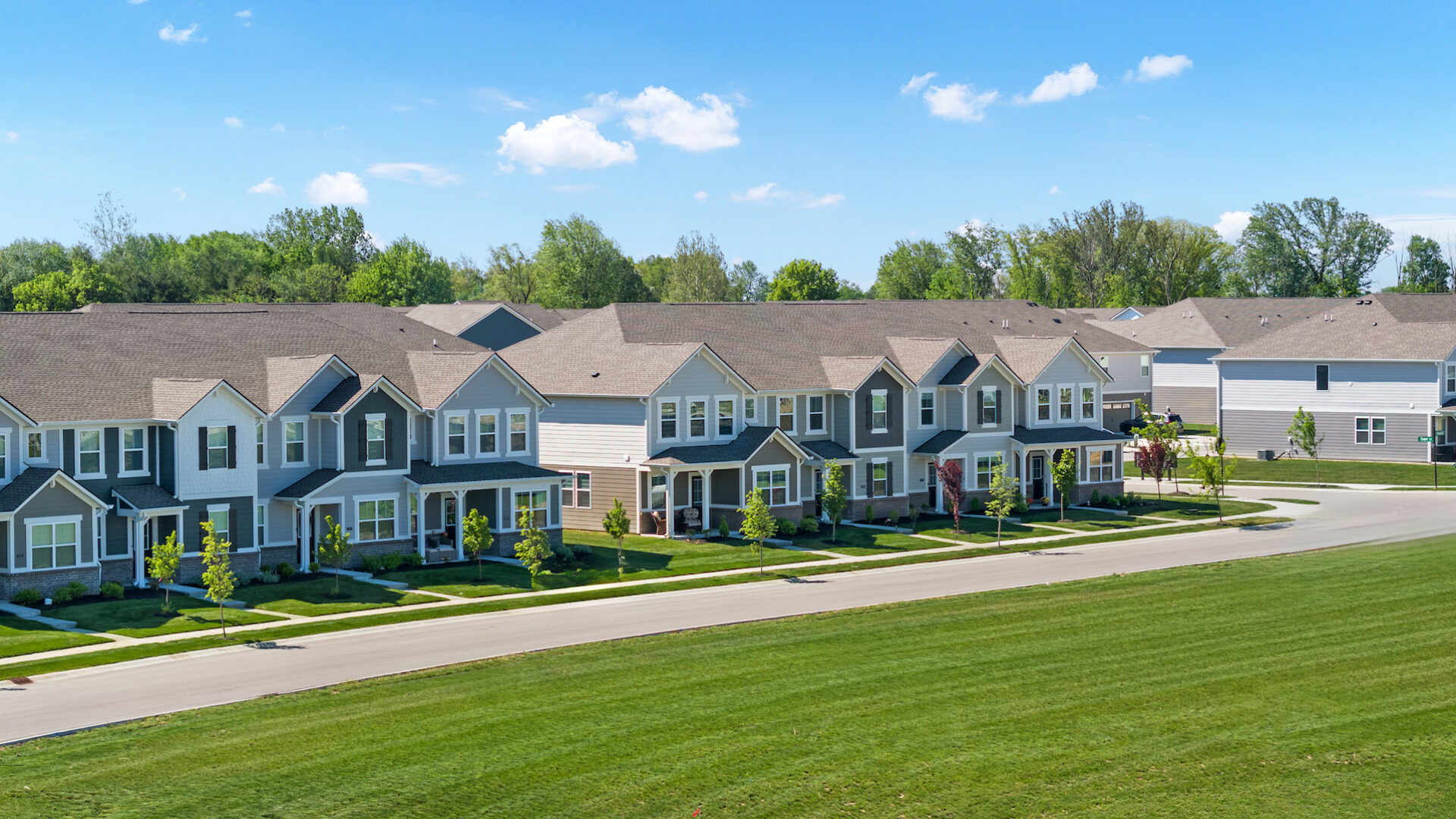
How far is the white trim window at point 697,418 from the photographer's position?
55250mm

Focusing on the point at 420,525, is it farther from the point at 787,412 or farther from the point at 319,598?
the point at 787,412

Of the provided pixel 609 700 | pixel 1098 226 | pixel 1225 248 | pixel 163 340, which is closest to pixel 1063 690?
pixel 609 700

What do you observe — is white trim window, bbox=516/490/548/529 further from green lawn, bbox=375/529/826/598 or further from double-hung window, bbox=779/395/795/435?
double-hung window, bbox=779/395/795/435

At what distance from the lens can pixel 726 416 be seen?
185 feet

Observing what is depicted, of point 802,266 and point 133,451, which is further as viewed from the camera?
point 802,266

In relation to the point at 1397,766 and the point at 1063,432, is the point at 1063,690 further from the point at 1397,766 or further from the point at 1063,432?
the point at 1063,432

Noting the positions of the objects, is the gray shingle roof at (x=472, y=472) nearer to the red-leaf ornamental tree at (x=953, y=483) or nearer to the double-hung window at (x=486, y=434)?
the double-hung window at (x=486, y=434)

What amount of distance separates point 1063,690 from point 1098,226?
13569 cm

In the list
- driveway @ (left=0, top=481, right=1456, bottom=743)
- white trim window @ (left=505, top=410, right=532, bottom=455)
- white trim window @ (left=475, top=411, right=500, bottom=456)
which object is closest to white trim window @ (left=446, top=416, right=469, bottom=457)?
white trim window @ (left=475, top=411, right=500, bottom=456)

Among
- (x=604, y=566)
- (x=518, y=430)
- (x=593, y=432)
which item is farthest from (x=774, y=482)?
(x=604, y=566)

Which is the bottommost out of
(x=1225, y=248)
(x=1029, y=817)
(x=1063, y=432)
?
(x=1029, y=817)

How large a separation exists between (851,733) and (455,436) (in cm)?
2764

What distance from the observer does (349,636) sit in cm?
3509

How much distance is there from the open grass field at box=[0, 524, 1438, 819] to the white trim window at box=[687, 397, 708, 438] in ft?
65.8
